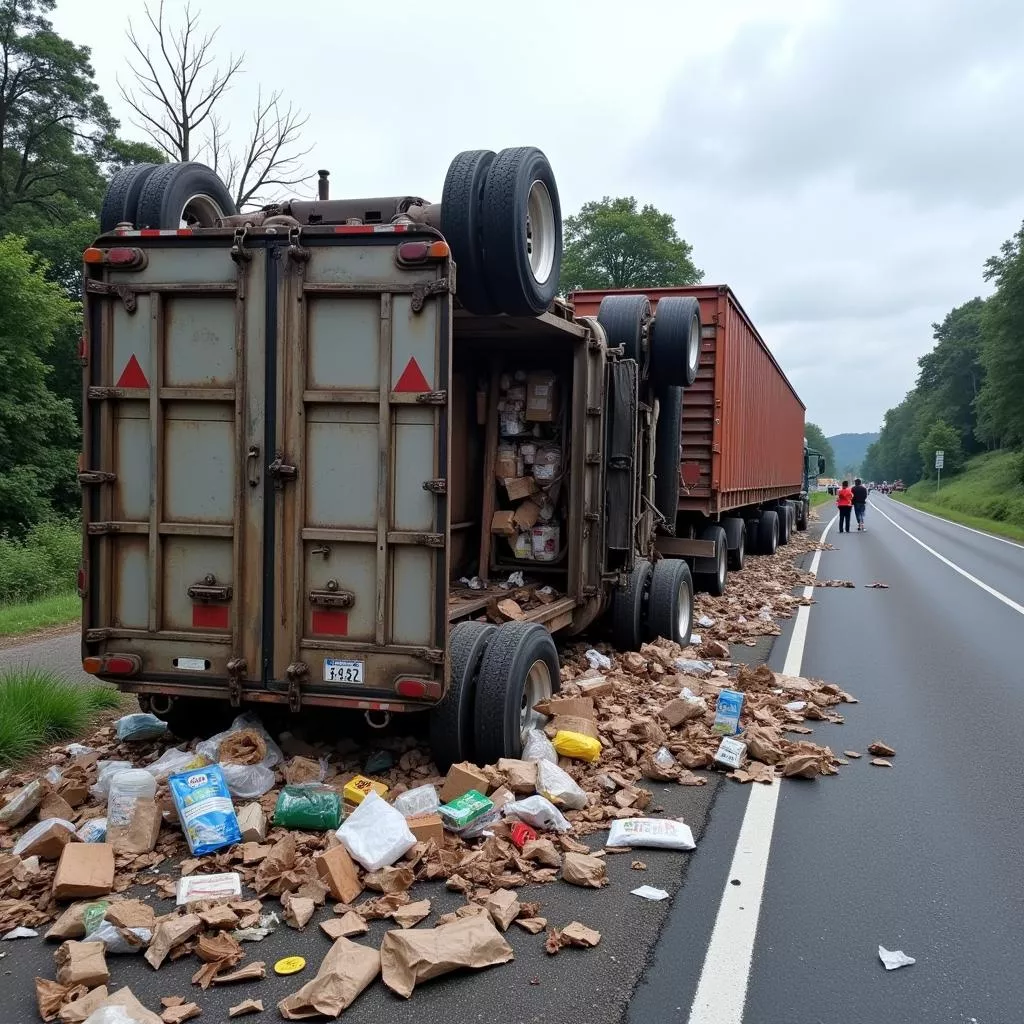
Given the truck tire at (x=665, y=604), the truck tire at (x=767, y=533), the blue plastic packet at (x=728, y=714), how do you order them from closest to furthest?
the blue plastic packet at (x=728, y=714), the truck tire at (x=665, y=604), the truck tire at (x=767, y=533)

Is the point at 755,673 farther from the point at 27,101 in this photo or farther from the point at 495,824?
the point at 27,101

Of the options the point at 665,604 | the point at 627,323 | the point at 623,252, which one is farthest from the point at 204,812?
the point at 623,252

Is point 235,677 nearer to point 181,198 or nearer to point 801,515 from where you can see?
point 181,198

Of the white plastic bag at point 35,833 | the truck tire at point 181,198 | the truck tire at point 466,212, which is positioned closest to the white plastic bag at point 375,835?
the white plastic bag at point 35,833

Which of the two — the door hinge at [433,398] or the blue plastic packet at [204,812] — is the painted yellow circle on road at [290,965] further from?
the door hinge at [433,398]

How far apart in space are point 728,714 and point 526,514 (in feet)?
7.72

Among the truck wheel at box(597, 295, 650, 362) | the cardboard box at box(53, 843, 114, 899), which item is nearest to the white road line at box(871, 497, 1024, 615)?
the truck wheel at box(597, 295, 650, 362)

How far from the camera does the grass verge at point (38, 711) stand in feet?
18.1

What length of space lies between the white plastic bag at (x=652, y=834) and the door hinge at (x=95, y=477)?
3.14m

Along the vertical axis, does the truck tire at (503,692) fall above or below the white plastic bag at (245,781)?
above

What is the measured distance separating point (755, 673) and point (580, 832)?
3520mm

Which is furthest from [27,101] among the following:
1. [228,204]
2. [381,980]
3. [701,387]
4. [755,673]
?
[381,980]

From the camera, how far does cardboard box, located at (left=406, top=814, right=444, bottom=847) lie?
413cm

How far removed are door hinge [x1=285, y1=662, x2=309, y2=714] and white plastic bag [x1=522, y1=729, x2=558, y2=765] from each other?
131 cm
